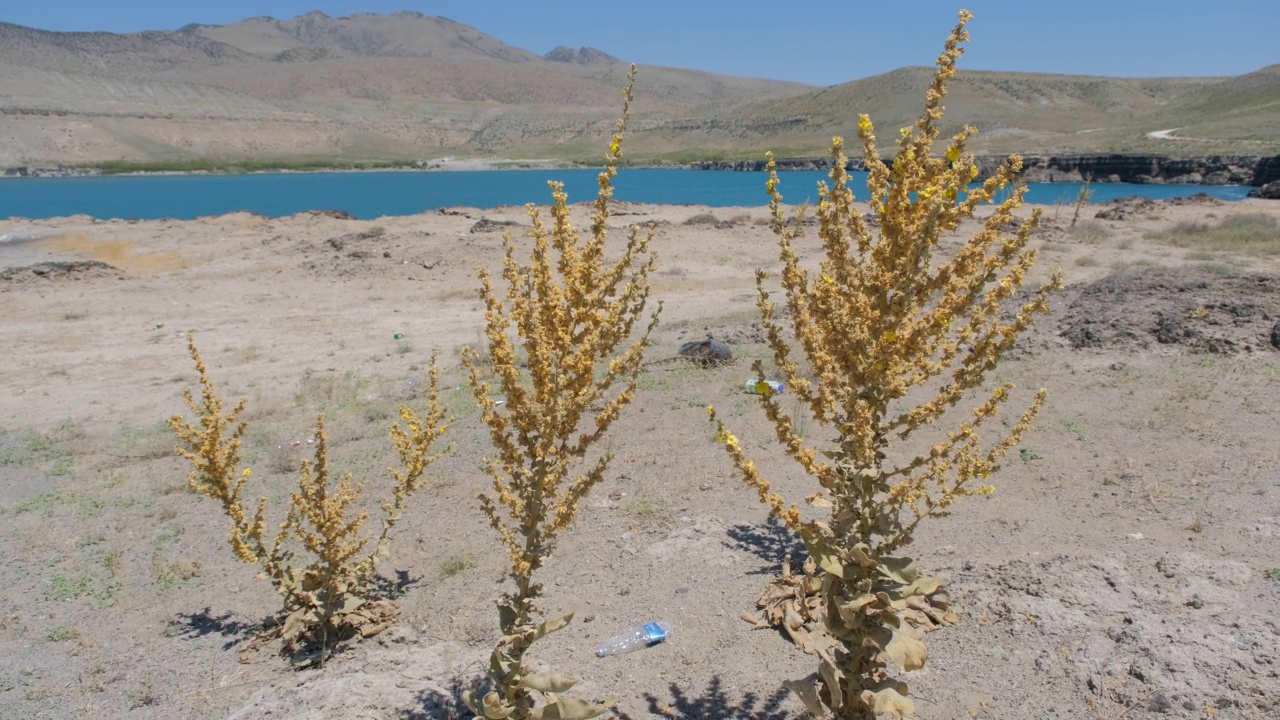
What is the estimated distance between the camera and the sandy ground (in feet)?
14.0

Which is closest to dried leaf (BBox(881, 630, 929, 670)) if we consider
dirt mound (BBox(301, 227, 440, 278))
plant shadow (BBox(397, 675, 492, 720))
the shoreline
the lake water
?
plant shadow (BBox(397, 675, 492, 720))

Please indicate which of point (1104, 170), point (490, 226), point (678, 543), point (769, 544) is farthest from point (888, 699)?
point (1104, 170)

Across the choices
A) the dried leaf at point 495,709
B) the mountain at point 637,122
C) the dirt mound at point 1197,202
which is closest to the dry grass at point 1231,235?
the dirt mound at point 1197,202

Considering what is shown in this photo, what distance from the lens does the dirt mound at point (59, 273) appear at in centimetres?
1886

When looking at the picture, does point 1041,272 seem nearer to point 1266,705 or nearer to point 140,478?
point 1266,705

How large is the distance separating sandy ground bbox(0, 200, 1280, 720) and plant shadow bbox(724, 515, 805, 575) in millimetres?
27

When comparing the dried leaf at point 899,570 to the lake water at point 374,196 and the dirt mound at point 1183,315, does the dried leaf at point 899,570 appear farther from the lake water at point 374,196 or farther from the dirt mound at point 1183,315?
the lake water at point 374,196

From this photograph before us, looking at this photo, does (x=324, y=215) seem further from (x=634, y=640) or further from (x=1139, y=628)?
(x=1139, y=628)

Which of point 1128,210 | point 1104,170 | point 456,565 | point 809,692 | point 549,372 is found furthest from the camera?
point 1104,170

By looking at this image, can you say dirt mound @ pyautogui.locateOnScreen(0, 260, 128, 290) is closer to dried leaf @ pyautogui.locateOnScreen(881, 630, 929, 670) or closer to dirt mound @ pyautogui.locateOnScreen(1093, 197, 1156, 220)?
dried leaf @ pyautogui.locateOnScreen(881, 630, 929, 670)

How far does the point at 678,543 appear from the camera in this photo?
19.8ft

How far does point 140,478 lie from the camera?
796 centimetres

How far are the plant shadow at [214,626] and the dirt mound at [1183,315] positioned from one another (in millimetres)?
9966

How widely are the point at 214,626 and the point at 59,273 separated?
Result: 18.3 metres
